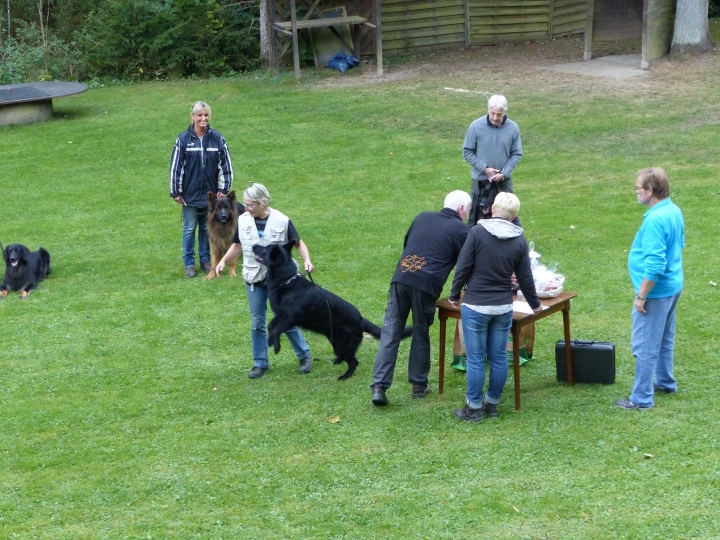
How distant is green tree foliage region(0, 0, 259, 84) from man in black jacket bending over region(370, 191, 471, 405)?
53.6ft

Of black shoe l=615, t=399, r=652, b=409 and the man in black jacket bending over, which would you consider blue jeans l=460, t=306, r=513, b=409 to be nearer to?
the man in black jacket bending over

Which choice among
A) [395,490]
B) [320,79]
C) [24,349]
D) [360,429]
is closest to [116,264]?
[24,349]

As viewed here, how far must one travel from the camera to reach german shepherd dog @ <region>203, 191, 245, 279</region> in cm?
1044

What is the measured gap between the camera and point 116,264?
1160 centimetres

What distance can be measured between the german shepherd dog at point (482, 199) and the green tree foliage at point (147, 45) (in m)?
13.9

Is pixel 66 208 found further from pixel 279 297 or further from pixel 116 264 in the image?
pixel 279 297

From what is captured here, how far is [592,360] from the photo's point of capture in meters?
7.32

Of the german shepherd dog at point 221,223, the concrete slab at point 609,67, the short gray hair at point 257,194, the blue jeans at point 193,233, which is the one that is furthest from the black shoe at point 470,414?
the concrete slab at point 609,67

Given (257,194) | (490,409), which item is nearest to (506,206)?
(490,409)

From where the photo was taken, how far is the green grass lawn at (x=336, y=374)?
577cm

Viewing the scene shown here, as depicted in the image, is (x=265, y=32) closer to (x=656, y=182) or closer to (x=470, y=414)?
(x=470, y=414)

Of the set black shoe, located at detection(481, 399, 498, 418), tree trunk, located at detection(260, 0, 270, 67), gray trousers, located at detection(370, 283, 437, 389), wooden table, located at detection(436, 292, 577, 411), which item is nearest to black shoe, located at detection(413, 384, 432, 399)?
gray trousers, located at detection(370, 283, 437, 389)

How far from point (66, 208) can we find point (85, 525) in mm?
9200

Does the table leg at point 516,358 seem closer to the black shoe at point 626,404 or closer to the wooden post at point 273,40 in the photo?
the black shoe at point 626,404
